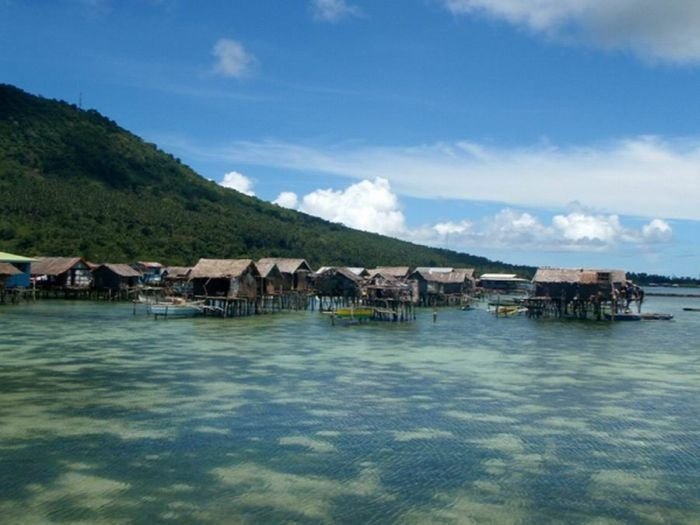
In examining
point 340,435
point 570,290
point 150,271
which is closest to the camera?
point 340,435

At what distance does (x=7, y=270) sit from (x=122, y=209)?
37024mm

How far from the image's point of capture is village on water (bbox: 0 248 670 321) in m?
49.3

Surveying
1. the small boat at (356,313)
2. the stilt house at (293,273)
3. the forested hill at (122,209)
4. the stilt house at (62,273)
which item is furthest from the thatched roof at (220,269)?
the forested hill at (122,209)

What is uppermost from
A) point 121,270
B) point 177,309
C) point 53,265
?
point 53,265

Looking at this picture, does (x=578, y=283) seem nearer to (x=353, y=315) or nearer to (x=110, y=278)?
(x=353, y=315)

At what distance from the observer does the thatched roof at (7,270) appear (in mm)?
53150

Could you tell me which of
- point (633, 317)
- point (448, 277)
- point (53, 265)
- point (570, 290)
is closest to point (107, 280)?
point (53, 265)

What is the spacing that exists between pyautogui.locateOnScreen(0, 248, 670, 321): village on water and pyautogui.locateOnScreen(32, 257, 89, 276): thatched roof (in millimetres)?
86

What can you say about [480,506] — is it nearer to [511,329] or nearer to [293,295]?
[511,329]

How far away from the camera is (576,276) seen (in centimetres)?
5625

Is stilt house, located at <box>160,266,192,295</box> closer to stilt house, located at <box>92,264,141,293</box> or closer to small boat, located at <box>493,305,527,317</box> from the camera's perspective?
stilt house, located at <box>92,264,141,293</box>

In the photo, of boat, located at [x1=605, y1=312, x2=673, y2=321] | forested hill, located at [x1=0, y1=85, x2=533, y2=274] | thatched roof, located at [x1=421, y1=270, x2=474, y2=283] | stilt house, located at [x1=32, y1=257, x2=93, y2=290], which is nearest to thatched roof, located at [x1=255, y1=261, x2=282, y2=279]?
stilt house, located at [x1=32, y1=257, x2=93, y2=290]

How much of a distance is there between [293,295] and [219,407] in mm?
42176

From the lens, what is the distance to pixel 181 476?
11.8 m
